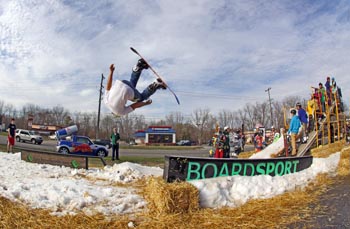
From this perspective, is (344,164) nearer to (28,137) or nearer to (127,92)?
(127,92)

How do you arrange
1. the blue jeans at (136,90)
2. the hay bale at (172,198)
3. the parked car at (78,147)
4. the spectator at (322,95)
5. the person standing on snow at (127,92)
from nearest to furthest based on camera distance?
the hay bale at (172,198) → the person standing on snow at (127,92) → the blue jeans at (136,90) → the spectator at (322,95) → the parked car at (78,147)

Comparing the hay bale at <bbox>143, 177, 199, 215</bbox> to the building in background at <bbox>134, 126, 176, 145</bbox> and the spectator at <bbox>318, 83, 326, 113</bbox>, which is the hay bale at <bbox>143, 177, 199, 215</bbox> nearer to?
the spectator at <bbox>318, 83, 326, 113</bbox>

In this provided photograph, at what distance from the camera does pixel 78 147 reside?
706 inches

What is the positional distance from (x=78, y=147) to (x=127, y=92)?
1362 cm

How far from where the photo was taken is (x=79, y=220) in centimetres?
382

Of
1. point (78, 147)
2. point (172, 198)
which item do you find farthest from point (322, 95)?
point (78, 147)

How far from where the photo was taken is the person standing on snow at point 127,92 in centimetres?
580

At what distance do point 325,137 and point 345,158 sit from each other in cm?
513

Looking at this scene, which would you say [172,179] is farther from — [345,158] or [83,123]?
[83,123]

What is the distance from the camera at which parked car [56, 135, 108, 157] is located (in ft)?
57.0

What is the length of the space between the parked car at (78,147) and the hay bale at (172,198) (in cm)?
1447

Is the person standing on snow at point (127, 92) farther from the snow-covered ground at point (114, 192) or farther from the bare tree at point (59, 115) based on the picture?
the bare tree at point (59, 115)

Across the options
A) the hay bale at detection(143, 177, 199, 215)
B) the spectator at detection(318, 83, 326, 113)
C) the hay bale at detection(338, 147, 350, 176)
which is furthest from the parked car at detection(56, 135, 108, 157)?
the hay bale at detection(338, 147, 350, 176)

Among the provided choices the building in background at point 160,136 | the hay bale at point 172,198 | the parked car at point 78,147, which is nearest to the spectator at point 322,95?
the hay bale at point 172,198
